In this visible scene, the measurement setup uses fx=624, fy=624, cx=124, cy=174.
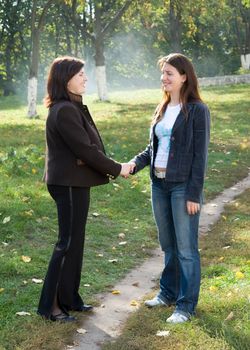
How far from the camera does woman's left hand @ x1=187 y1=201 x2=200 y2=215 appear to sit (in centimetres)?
482

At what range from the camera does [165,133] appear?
496 centimetres

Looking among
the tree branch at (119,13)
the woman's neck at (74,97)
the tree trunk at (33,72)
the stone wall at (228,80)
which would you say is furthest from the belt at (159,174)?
the stone wall at (228,80)

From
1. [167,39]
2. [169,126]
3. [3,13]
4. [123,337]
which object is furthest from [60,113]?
[167,39]

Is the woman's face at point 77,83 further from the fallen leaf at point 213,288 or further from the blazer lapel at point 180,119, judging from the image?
the fallen leaf at point 213,288

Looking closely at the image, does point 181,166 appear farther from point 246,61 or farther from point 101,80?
point 246,61

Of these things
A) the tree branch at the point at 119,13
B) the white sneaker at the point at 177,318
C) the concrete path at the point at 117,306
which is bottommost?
the concrete path at the point at 117,306

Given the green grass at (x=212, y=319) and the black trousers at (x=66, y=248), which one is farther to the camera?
the black trousers at (x=66, y=248)

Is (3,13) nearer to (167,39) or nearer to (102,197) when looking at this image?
(167,39)

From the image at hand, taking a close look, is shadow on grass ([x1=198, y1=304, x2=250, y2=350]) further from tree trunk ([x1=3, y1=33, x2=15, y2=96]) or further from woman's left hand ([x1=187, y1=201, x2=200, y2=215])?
tree trunk ([x1=3, y1=33, x2=15, y2=96])

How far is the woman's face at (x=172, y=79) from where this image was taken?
4.87 metres

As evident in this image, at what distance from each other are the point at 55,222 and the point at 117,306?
2881mm

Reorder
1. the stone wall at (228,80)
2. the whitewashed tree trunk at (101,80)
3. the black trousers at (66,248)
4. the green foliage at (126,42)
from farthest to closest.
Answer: the green foliage at (126,42), the stone wall at (228,80), the whitewashed tree trunk at (101,80), the black trousers at (66,248)

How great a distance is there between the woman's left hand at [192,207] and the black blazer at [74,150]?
65 cm

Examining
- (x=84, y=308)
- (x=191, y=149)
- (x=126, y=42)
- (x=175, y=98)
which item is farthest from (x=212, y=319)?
(x=126, y=42)
